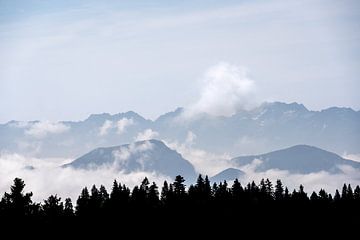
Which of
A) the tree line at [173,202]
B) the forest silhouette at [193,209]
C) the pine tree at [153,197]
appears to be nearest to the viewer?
the forest silhouette at [193,209]

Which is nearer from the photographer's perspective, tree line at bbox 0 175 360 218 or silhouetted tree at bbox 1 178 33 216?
silhouetted tree at bbox 1 178 33 216

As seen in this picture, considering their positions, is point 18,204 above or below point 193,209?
below

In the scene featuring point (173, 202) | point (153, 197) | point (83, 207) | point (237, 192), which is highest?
point (237, 192)

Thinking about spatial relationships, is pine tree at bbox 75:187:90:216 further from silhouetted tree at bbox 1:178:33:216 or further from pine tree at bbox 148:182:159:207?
silhouetted tree at bbox 1:178:33:216

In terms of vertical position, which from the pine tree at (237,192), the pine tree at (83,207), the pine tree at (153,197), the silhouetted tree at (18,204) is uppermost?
the pine tree at (237,192)

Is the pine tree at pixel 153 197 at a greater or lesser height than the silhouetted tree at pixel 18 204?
greater

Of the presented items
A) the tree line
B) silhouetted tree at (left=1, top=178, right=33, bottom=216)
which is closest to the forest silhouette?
the tree line

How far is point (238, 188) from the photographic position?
123938 millimetres

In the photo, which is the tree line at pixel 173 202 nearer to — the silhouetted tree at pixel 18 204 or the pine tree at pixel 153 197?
the pine tree at pixel 153 197

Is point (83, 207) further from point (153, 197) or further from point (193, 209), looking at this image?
point (193, 209)

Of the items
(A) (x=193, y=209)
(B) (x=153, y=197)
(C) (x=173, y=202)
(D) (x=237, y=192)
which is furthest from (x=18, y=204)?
(D) (x=237, y=192)

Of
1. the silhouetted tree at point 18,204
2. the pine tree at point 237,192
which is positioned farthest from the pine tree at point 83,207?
the silhouetted tree at point 18,204

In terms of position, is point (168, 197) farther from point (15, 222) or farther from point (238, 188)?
point (15, 222)

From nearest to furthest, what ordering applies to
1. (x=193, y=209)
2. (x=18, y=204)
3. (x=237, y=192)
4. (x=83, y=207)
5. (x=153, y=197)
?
(x=18, y=204) < (x=83, y=207) < (x=193, y=209) < (x=153, y=197) < (x=237, y=192)
